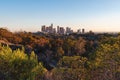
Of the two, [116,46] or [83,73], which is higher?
[116,46]

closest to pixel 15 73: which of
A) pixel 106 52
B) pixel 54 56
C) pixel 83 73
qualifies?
pixel 83 73

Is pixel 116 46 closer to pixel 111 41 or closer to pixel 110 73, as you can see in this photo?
pixel 110 73

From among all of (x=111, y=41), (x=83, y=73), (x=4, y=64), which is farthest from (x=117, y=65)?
(x=4, y=64)

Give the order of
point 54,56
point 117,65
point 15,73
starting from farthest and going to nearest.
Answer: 1. point 54,56
2. point 15,73
3. point 117,65

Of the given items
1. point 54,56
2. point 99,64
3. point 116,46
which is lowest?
point 54,56

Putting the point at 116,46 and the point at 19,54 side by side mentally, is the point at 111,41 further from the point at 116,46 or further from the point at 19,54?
the point at 19,54

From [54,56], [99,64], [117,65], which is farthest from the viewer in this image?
[54,56]

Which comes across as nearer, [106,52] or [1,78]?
[106,52]

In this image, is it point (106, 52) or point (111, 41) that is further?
point (111, 41)

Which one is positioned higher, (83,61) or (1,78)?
(83,61)
